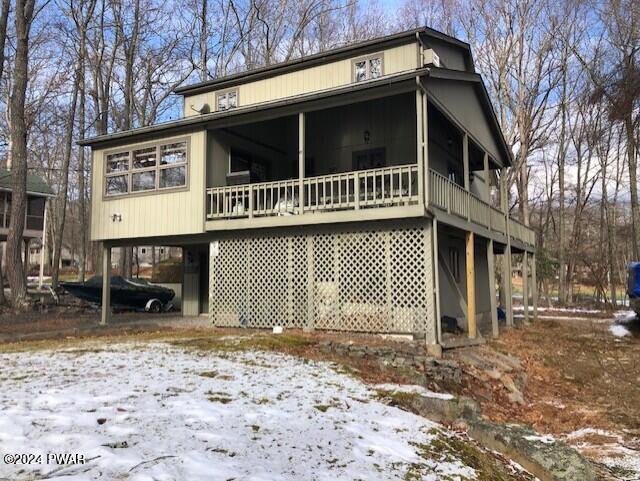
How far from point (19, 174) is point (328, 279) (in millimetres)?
13113

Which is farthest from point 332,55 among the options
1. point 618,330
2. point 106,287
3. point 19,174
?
point 618,330

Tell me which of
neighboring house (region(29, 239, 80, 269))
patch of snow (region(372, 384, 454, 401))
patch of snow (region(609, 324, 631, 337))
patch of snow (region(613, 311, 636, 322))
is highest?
neighboring house (region(29, 239, 80, 269))

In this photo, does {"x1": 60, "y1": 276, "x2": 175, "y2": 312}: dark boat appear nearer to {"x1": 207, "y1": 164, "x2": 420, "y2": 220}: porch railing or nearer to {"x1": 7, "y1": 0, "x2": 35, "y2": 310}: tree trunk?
{"x1": 7, "y1": 0, "x2": 35, "y2": 310}: tree trunk

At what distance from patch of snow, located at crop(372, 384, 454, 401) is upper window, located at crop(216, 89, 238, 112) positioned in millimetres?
12525

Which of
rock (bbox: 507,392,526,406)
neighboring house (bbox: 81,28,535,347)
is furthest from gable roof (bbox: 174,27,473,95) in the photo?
rock (bbox: 507,392,526,406)

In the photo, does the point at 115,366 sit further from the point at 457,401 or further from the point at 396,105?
the point at 396,105

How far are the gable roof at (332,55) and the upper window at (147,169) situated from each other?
4.24m

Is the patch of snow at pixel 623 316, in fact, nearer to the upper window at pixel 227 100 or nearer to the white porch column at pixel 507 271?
the white porch column at pixel 507 271

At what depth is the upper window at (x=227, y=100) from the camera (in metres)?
17.2

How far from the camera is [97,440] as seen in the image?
13.0ft

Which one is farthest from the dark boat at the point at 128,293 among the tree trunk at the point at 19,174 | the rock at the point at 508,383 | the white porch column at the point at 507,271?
the rock at the point at 508,383

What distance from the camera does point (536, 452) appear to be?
4996mm

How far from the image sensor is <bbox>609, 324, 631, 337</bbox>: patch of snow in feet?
57.2

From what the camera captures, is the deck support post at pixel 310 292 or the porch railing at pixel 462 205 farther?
the deck support post at pixel 310 292
